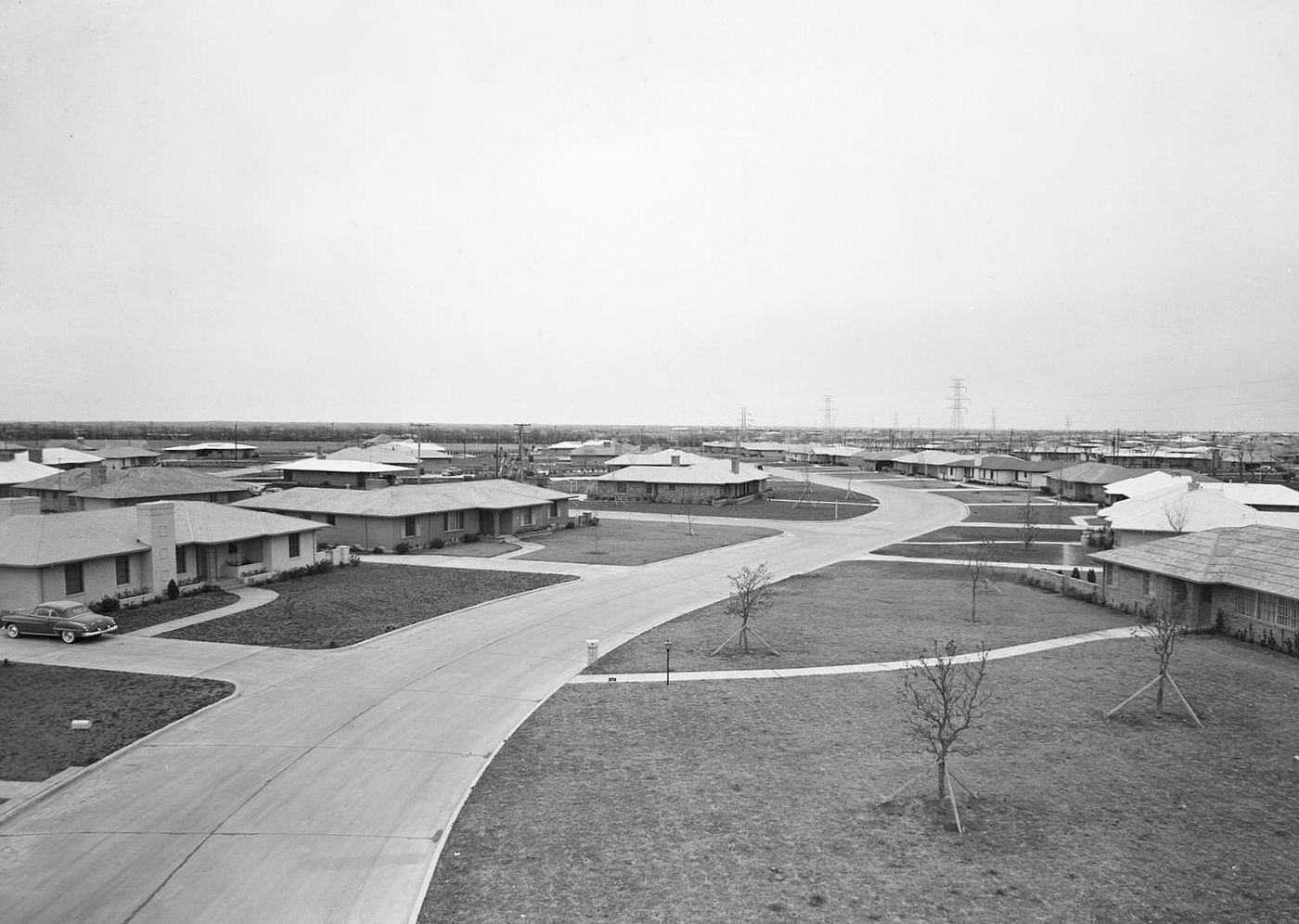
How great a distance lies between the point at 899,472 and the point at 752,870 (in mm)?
127085

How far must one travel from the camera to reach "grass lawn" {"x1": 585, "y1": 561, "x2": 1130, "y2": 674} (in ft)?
87.9

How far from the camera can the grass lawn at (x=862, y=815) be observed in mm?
12492

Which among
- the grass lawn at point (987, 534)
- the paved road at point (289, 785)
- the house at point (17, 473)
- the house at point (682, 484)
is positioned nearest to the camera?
the paved road at point (289, 785)

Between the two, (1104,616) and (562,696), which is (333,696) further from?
(1104,616)

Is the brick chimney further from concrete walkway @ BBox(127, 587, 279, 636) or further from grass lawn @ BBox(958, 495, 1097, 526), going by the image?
grass lawn @ BBox(958, 495, 1097, 526)

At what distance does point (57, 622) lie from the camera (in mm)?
28141

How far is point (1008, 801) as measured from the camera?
52.5 ft

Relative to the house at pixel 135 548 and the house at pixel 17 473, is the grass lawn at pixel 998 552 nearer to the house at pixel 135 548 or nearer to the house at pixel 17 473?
the house at pixel 135 548

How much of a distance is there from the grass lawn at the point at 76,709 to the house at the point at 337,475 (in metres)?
57.2

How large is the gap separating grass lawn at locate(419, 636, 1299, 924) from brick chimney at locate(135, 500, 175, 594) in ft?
75.0

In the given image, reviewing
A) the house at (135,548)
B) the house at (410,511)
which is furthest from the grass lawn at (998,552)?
the house at (135,548)

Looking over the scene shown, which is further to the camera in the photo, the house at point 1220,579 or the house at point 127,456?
the house at point 127,456

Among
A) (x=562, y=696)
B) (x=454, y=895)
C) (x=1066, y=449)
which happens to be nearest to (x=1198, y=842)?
(x=454, y=895)

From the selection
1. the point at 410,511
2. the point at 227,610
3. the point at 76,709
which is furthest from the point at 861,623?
the point at 410,511
